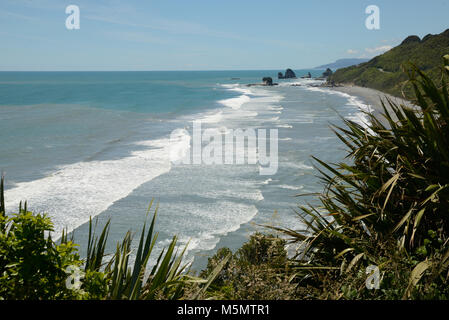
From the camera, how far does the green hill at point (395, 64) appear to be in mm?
68500

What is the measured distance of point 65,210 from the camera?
13117 millimetres

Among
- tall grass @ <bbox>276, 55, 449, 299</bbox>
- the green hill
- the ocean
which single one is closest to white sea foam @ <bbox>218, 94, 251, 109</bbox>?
the ocean

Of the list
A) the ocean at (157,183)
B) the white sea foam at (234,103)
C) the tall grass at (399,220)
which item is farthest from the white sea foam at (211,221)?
the white sea foam at (234,103)

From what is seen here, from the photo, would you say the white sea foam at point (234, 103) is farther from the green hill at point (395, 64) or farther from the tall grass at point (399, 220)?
the tall grass at point (399, 220)

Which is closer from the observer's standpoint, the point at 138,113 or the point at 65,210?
the point at 65,210

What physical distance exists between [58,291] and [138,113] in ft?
145

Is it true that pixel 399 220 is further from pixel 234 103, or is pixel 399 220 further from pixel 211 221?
pixel 234 103

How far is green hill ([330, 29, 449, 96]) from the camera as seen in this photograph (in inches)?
2697

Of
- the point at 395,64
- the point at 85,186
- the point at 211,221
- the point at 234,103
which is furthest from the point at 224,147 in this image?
the point at 395,64

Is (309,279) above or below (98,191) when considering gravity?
above

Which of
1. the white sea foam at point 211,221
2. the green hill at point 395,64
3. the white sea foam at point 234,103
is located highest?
the green hill at point 395,64

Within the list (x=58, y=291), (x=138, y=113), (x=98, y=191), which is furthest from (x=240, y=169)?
(x=138, y=113)

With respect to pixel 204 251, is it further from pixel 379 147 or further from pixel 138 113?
pixel 138 113

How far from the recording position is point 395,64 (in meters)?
87.2
